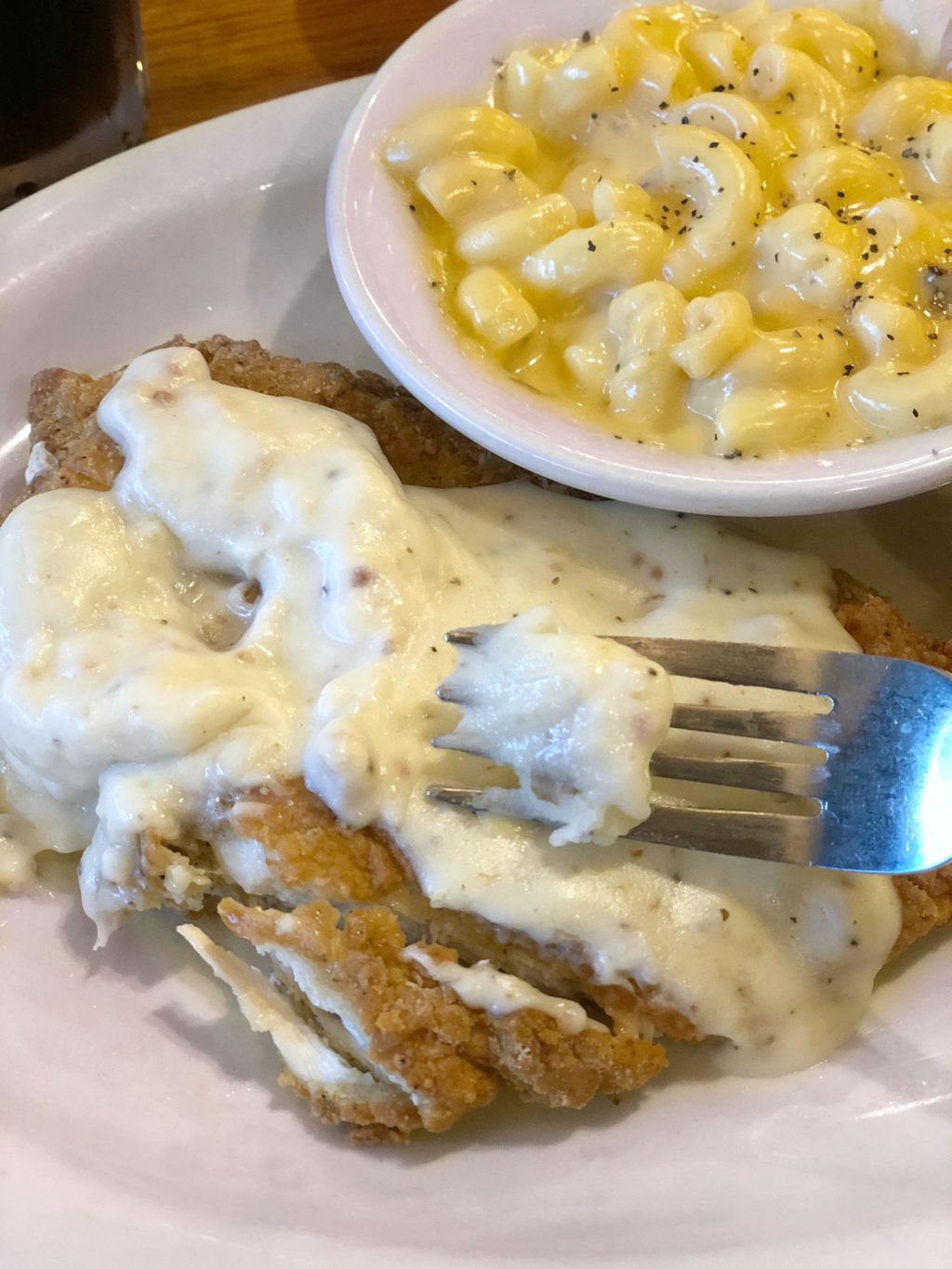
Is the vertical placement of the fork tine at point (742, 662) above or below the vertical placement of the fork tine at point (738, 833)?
above

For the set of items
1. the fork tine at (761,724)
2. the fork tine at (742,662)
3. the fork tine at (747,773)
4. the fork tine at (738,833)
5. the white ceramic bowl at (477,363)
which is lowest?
the fork tine at (738,833)

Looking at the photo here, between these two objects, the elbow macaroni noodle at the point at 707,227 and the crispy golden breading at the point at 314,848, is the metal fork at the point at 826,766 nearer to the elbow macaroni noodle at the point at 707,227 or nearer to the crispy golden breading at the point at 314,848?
the crispy golden breading at the point at 314,848

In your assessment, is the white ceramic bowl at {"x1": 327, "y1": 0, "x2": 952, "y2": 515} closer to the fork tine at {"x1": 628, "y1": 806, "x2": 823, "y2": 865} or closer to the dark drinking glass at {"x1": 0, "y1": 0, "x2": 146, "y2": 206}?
the fork tine at {"x1": 628, "y1": 806, "x2": 823, "y2": 865}

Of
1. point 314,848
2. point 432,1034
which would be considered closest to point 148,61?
point 314,848

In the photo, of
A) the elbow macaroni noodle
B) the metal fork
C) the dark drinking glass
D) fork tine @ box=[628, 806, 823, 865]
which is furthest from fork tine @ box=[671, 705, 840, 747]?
the dark drinking glass

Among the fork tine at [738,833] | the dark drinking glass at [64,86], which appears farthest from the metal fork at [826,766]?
the dark drinking glass at [64,86]

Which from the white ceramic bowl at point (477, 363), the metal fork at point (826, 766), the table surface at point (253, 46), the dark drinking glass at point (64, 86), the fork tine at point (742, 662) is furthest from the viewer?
the table surface at point (253, 46)
